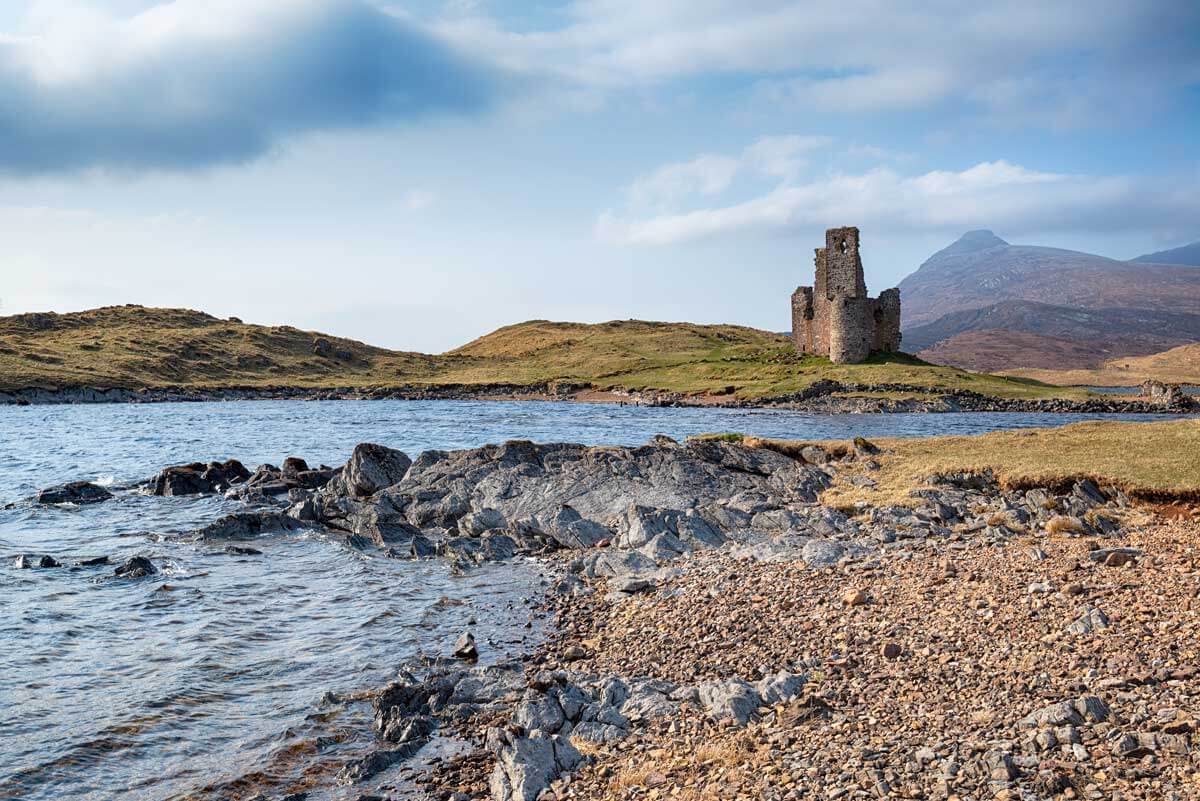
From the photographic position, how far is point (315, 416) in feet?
266

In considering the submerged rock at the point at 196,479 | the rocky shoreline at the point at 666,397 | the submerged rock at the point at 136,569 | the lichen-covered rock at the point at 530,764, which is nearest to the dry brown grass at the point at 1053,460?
the lichen-covered rock at the point at 530,764

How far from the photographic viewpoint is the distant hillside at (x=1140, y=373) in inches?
4938

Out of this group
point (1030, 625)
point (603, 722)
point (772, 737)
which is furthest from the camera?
point (1030, 625)

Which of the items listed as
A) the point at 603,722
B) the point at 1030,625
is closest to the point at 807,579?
the point at 1030,625

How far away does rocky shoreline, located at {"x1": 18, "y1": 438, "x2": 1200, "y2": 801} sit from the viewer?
8.98 meters

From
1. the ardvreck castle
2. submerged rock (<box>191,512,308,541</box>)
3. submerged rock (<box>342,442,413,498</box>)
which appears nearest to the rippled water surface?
submerged rock (<box>191,512,308,541</box>)

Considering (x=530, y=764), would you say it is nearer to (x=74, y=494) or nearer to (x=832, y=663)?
(x=832, y=663)

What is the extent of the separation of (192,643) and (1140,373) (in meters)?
160

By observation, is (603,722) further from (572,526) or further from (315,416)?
(315,416)

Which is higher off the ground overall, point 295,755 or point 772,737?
point 772,737

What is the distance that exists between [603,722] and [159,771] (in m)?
6.50

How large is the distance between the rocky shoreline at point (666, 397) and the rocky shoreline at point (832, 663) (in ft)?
173

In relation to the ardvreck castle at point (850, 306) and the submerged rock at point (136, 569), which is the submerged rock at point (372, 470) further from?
the ardvreck castle at point (850, 306)

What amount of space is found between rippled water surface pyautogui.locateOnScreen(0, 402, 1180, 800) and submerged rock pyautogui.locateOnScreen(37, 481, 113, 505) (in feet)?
2.93
